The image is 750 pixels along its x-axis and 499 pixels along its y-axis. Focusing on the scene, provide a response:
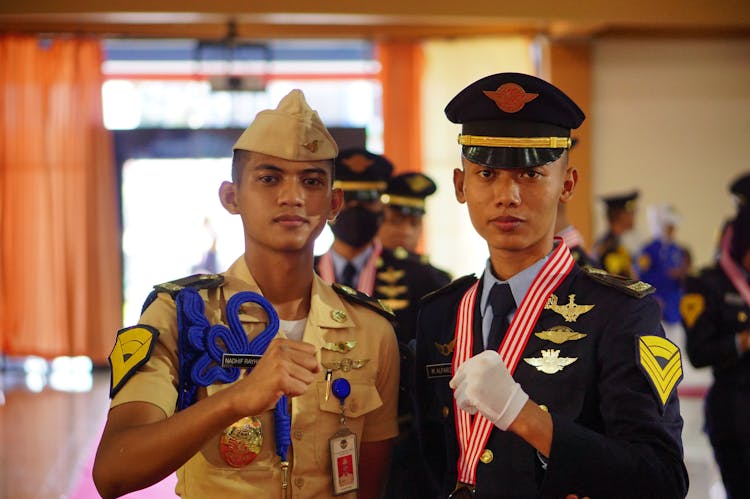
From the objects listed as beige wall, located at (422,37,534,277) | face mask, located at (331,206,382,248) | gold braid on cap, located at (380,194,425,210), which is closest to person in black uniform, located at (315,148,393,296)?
face mask, located at (331,206,382,248)

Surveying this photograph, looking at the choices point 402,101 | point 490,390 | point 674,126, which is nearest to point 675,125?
point 674,126

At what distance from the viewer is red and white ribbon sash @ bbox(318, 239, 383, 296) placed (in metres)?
4.16

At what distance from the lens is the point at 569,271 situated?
6.11 ft

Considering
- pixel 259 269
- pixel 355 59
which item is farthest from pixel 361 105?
pixel 259 269

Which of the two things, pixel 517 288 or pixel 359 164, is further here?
pixel 359 164

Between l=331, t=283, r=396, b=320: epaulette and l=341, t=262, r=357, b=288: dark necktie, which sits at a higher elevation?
l=331, t=283, r=396, b=320: epaulette

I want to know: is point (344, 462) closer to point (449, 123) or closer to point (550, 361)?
point (550, 361)

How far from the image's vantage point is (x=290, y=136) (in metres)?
1.92

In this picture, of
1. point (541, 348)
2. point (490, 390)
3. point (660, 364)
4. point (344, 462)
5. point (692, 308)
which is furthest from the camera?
point (692, 308)

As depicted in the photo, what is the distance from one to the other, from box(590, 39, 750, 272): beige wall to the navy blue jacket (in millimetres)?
7844

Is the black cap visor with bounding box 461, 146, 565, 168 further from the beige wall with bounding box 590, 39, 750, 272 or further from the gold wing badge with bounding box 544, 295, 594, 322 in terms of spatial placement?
the beige wall with bounding box 590, 39, 750, 272

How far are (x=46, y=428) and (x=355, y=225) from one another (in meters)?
3.78

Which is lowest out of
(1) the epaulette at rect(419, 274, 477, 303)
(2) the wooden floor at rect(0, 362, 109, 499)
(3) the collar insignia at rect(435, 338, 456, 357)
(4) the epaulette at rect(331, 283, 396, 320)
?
(2) the wooden floor at rect(0, 362, 109, 499)

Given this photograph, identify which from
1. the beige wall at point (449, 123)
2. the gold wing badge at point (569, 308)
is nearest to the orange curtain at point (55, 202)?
the beige wall at point (449, 123)
